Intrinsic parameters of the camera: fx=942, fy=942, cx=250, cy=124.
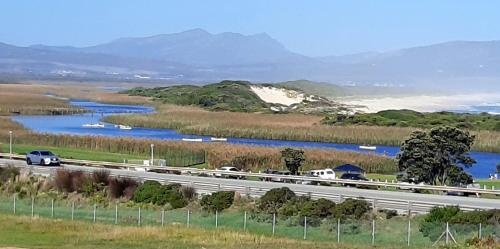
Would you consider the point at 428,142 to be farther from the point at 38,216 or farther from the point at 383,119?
the point at 383,119

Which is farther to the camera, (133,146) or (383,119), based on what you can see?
(383,119)

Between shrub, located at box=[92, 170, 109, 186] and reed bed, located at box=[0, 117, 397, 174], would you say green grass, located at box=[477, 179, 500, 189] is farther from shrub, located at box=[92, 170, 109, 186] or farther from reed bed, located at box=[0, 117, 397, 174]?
shrub, located at box=[92, 170, 109, 186]

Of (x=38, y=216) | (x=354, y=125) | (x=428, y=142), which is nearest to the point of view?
(x=38, y=216)

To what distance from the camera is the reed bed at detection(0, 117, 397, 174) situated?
74.2m

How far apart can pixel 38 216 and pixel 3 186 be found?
16336 mm

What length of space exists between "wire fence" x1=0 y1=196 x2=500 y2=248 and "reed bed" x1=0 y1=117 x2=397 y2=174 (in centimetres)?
2830

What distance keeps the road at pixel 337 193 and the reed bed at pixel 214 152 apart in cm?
1702

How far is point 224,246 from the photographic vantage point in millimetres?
30188

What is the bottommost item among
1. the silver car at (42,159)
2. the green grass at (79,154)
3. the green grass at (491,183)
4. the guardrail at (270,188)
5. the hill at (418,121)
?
the green grass at (491,183)

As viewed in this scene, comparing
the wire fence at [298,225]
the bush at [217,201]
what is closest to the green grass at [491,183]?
the bush at [217,201]

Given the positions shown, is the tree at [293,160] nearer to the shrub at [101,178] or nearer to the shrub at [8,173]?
the shrub at [101,178]

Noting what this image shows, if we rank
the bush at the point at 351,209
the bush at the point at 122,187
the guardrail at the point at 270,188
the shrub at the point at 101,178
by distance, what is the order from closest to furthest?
1. the bush at the point at 351,209
2. the guardrail at the point at 270,188
3. the bush at the point at 122,187
4. the shrub at the point at 101,178

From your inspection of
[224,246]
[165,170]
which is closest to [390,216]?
[224,246]

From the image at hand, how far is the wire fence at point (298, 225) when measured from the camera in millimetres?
32625
